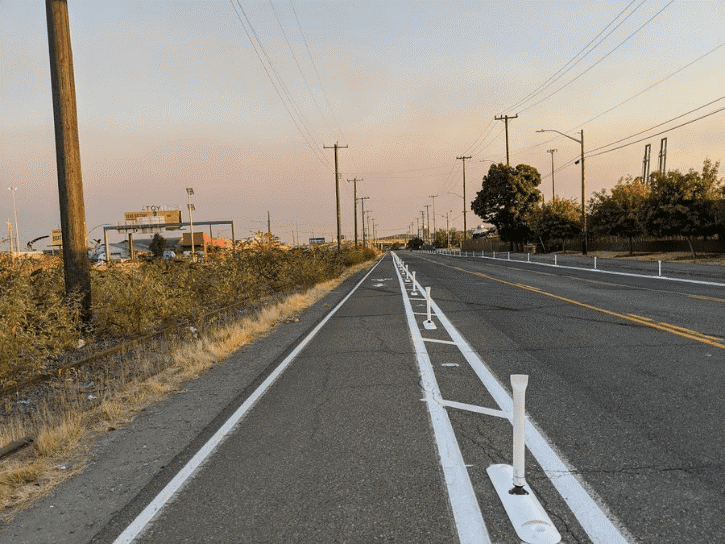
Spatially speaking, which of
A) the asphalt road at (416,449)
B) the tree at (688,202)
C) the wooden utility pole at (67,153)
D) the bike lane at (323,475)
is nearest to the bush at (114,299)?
the wooden utility pole at (67,153)

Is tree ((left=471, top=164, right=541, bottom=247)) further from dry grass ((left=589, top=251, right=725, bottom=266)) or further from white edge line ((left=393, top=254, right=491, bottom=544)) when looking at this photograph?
white edge line ((left=393, top=254, right=491, bottom=544))

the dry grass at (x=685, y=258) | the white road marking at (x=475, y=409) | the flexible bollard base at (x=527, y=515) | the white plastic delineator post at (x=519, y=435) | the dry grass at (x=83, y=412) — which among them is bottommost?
the dry grass at (x=685, y=258)

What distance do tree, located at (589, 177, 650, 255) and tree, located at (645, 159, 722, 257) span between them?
8274 mm

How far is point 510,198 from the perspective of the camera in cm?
7794

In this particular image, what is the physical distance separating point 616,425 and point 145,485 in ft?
13.7

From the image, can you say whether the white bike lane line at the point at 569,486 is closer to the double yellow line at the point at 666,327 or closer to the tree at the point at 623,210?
the double yellow line at the point at 666,327

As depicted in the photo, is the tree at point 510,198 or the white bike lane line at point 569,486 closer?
the white bike lane line at point 569,486

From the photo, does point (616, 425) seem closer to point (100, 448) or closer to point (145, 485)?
point (145, 485)

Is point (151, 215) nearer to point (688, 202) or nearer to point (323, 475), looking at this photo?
point (688, 202)

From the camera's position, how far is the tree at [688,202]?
134ft

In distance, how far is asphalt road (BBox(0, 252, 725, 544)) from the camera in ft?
11.4

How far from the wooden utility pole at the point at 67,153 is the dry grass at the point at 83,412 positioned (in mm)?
1882

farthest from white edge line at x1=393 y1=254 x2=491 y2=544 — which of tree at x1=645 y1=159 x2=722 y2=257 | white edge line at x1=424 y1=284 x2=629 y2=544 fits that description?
tree at x1=645 y1=159 x2=722 y2=257

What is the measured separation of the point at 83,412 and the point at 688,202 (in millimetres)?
45339
